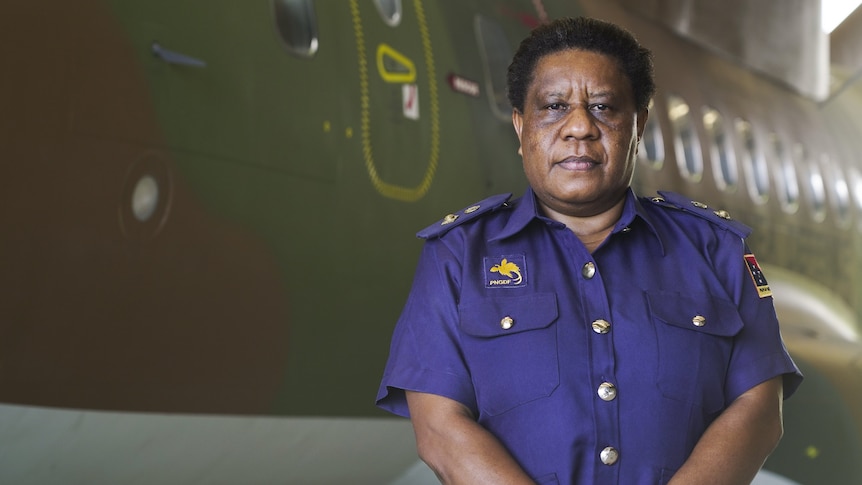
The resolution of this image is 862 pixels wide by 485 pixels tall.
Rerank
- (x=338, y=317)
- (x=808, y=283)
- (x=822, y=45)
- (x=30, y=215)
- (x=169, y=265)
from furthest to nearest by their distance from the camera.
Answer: (x=822, y=45), (x=808, y=283), (x=338, y=317), (x=169, y=265), (x=30, y=215)

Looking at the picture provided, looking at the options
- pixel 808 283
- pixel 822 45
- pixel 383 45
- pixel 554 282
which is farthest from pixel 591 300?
pixel 822 45

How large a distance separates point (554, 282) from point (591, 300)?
6cm

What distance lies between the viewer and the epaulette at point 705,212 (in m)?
1.81

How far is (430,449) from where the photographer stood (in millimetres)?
1620

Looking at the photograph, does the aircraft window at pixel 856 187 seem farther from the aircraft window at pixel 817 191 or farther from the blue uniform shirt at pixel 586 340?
the blue uniform shirt at pixel 586 340

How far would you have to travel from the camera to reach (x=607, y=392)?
1.61 m

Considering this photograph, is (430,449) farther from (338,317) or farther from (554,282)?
(338,317)

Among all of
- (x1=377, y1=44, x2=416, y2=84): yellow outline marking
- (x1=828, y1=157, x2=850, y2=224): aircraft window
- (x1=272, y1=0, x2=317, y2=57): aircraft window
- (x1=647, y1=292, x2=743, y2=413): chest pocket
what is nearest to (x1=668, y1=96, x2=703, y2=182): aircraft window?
(x1=828, y1=157, x2=850, y2=224): aircraft window

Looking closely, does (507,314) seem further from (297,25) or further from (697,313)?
(297,25)

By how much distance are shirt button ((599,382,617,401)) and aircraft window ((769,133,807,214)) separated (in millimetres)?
6359

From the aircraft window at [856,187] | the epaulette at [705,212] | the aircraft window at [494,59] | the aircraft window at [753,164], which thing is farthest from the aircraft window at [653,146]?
the epaulette at [705,212]

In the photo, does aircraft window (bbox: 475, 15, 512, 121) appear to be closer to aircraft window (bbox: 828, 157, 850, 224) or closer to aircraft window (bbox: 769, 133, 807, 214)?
aircraft window (bbox: 769, 133, 807, 214)

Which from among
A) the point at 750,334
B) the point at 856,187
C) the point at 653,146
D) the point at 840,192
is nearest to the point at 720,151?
the point at 653,146

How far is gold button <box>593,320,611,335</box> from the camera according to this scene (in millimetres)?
1647
